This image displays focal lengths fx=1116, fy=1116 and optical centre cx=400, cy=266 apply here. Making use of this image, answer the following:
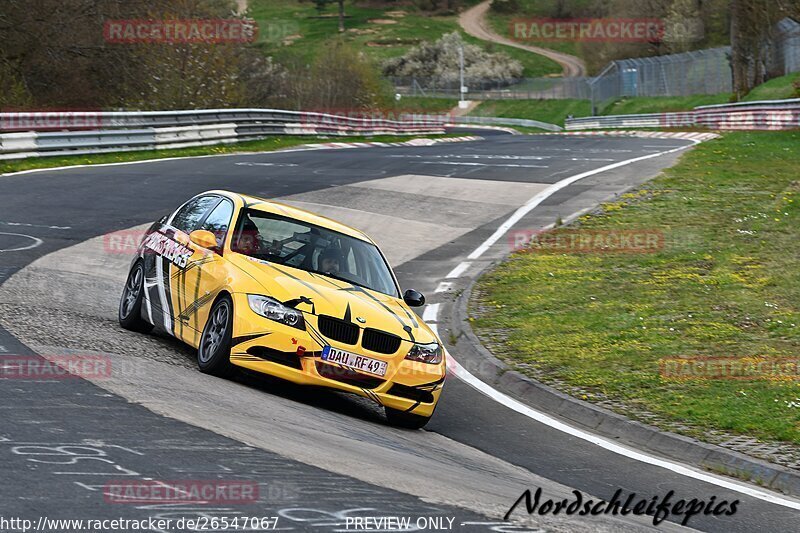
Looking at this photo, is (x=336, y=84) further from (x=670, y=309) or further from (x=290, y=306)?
(x=290, y=306)

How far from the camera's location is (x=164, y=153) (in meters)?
32.9

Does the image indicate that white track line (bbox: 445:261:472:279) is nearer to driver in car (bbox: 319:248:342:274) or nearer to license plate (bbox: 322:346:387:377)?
driver in car (bbox: 319:248:342:274)

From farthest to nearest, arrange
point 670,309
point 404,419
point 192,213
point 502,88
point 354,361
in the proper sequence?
point 502,88
point 670,309
point 192,213
point 404,419
point 354,361

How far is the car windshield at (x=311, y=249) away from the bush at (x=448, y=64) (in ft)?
385

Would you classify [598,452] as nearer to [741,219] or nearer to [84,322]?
[84,322]

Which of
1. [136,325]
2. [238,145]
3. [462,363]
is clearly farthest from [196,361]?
[238,145]

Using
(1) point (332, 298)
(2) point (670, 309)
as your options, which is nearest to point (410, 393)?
(1) point (332, 298)

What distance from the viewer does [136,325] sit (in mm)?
11102

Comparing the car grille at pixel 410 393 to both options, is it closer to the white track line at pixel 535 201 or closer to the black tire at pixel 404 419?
the black tire at pixel 404 419

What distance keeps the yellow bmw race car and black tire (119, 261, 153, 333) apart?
2 cm

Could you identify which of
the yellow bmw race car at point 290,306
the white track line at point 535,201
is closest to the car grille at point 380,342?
the yellow bmw race car at point 290,306

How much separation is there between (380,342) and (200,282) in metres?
1.86

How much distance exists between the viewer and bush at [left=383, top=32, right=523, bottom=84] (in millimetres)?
128125

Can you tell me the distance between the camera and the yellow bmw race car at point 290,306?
8.98 metres
